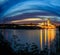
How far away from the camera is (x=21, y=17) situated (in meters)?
5.09

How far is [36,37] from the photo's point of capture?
508 centimetres

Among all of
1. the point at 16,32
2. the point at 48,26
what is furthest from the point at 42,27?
the point at 16,32

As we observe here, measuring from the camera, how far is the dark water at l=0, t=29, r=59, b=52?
507 cm

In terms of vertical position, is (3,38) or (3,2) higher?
(3,2)

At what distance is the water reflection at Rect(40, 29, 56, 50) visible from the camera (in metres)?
5.07

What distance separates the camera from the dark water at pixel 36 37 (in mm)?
5070

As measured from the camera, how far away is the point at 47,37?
5.08 metres

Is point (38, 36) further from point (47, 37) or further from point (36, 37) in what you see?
point (47, 37)

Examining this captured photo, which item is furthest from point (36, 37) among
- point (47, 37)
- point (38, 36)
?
point (47, 37)

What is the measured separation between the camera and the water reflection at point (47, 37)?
507 cm

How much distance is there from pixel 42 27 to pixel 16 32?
43cm

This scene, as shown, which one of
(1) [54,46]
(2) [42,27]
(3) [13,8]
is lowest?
(1) [54,46]

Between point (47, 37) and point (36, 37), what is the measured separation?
0.58ft

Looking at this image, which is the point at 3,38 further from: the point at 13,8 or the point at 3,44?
the point at 13,8
